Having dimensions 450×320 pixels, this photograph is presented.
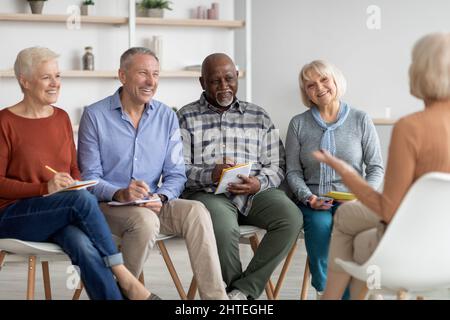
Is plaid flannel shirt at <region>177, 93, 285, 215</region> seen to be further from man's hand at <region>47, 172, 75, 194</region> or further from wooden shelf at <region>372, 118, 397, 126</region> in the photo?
wooden shelf at <region>372, 118, 397, 126</region>

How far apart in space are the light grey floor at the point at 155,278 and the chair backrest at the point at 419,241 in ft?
4.91

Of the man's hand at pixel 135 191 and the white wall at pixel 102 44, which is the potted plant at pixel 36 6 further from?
the man's hand at pixel 135 191

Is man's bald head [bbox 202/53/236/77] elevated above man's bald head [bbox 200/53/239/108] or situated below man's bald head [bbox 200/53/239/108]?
above

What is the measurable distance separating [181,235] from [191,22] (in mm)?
2950

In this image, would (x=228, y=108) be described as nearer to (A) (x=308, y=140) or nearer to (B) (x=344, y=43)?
(A) (x=308, y=140)

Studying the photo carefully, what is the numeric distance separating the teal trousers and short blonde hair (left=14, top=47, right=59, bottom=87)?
92 cm

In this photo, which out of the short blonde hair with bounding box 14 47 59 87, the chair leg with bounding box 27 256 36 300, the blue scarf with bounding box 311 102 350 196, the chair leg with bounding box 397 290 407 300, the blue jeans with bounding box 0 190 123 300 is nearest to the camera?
the chair leg with bounding box 397 290 407 300

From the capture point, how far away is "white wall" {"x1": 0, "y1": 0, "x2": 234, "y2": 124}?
587 cm

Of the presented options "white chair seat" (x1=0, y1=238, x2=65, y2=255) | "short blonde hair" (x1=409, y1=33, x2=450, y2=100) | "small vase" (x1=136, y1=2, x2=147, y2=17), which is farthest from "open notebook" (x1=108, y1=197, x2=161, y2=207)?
"small vase" (x1=136, y1=2, x2=147, y2=17)

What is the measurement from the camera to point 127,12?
20.2 feet

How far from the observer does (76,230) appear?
325cm
